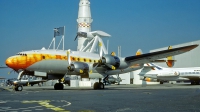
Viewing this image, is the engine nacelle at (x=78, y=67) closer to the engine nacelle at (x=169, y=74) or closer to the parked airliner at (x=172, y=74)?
the engine nacelle at (x=169, y=74)

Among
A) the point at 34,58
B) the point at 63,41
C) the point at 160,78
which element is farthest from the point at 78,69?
the point at 160,78

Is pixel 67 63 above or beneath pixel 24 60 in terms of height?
beneath

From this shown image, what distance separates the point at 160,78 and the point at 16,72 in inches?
1480

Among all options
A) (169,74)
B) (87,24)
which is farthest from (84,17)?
(169,74)

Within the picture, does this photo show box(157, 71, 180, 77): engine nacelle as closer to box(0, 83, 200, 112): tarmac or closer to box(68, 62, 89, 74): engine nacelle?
box(68, 62, 89, 74): engine nacelle

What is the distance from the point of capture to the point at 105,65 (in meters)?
29.2

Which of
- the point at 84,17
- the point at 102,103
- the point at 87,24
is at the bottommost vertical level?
the point at 102,103

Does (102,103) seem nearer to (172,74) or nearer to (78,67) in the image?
(78,67)

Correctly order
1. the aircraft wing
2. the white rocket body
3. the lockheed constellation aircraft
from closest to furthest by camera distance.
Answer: the lockheed constellation aircraft, the aircraft wing, the white rocket body

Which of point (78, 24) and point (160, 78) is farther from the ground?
point (78, 24)

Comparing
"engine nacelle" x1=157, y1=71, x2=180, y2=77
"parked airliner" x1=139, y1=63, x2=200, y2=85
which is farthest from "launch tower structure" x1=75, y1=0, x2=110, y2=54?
"engine nacelle" x1=157, y1=71, x2=180, y2=77

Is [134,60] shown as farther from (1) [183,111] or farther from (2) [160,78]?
(2) [160,78]

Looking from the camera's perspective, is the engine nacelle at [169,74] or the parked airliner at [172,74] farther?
the engine nacelle at [169,74]

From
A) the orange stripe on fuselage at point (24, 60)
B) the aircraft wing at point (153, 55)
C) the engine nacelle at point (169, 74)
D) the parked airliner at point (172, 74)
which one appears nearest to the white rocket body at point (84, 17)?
the parked airliner at point (172, 74)
